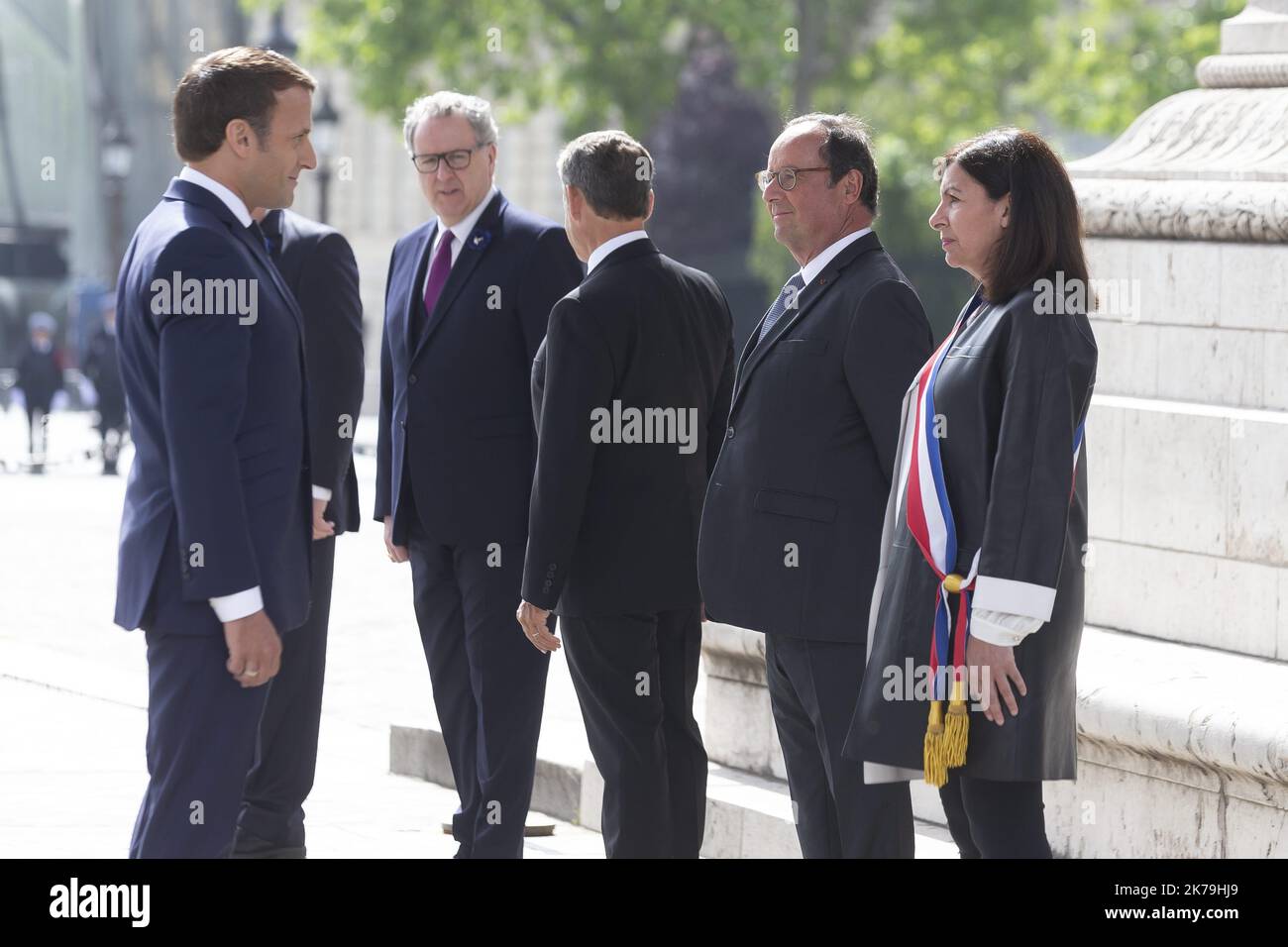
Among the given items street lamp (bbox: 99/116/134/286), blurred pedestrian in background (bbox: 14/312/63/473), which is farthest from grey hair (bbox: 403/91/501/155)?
street lamp (bbox: 99/116/134/286)

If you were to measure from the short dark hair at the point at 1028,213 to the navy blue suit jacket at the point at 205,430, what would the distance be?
1.47 m

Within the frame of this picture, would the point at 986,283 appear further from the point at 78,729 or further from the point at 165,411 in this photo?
the point at 78,729

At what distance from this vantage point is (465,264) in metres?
5.70

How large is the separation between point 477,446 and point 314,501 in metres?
0.61

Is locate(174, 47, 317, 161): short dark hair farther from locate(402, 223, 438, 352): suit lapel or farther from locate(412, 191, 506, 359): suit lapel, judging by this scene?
locate(402, 223, 438, 352): suit lapel

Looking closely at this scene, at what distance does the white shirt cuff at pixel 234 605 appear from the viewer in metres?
4.20

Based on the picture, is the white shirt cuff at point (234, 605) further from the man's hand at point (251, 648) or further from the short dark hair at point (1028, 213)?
the short dark hair at point (1028, 213)

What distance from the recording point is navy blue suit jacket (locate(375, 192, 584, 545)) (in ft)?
18.4

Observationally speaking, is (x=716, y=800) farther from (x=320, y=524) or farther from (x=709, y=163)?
(x=709, y=163)

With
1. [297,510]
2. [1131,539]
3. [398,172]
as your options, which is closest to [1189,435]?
[1131,539]

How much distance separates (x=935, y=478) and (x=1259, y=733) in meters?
1.34

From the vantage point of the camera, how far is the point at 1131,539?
620 cm

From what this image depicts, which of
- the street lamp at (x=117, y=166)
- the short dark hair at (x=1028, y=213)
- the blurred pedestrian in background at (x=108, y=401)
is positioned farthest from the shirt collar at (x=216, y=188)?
the street lamp at (x=117, y=166)

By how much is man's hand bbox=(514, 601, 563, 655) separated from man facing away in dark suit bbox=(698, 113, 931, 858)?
1.75 feet
